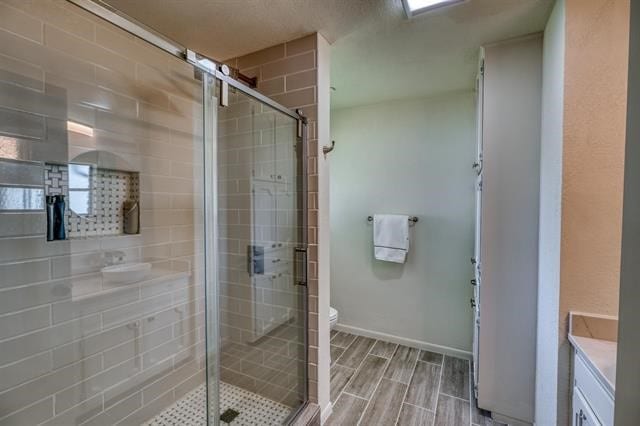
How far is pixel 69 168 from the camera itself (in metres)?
1.36

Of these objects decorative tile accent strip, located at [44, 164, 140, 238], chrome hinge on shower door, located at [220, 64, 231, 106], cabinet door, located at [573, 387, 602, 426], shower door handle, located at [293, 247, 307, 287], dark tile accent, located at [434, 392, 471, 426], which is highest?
chrome hinge on shower door, located at [220, 64, 231, 106]

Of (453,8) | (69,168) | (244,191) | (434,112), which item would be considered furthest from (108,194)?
(434,112)

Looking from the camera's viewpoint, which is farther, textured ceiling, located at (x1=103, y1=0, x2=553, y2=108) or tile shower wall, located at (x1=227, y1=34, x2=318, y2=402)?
tile shower wall, located at (x1=227, y1=34, x2=318, y2=402)

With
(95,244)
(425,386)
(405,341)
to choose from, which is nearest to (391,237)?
(405,341)

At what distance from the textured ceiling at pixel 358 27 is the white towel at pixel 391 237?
125 centimetres

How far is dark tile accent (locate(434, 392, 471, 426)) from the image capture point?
176cm

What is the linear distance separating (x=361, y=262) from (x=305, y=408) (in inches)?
56.7

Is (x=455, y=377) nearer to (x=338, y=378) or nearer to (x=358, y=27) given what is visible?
(x=338, y=378)

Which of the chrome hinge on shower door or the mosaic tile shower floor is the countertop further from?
the chrome hinge on shower door

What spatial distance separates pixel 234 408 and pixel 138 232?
1218 millimetres

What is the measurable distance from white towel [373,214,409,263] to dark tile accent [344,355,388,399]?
88cm

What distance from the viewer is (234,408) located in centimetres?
172

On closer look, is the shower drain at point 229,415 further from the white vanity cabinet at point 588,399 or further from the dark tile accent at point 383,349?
the white vanity cabinet at point 588,399

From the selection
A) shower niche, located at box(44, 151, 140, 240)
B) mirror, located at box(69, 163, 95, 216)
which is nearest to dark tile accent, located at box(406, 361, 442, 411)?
shower niche, located at box(44, 151, 140, 240)
